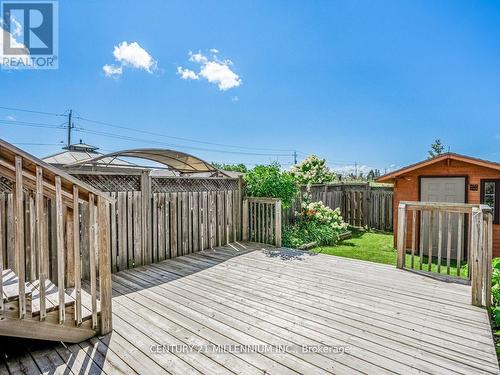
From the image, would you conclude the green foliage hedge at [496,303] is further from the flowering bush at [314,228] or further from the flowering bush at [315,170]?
the flowering bush at [315,170]

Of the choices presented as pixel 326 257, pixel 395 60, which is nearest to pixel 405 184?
pixel 326 257

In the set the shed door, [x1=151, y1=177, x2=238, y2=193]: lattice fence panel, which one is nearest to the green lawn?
the shed door

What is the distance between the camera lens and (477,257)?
121 inches

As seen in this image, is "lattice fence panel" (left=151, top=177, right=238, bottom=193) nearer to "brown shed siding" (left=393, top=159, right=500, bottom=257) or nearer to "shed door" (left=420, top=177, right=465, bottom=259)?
"brown shed siding" (left=393, top=159, right=500, bottom=257)

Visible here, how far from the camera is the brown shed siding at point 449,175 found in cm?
580

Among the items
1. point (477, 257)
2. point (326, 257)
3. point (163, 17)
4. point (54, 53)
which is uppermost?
point (163, 17)

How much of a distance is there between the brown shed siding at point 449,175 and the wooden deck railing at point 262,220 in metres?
3.49

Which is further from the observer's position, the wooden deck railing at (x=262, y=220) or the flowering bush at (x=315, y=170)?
the flowering bush at (x=315, y=170)

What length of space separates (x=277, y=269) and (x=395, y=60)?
10.6 metres

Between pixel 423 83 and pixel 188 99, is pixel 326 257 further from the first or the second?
pixel 188 99

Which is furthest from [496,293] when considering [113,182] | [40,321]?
[113,182]

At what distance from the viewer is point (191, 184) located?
215 inches

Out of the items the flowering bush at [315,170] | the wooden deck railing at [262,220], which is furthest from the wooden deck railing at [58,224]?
the flowering bush at [315,170]

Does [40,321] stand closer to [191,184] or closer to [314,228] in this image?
[191,184]
